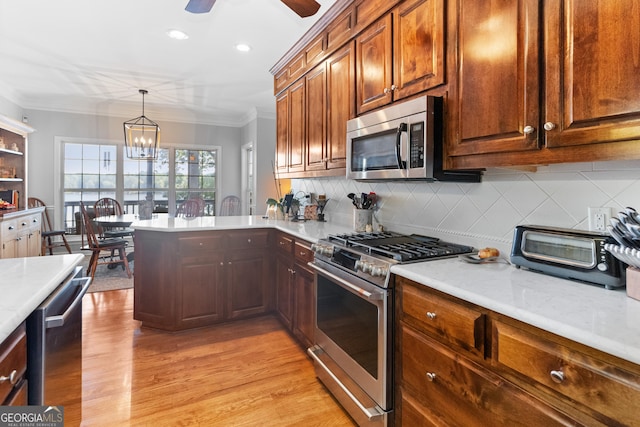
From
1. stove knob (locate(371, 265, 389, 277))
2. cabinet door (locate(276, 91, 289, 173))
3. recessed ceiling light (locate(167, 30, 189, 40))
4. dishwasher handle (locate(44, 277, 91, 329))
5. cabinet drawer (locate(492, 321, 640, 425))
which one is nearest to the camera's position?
cabinet drawer (locate(492, 321, 640, 425))

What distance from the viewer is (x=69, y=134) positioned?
592cm

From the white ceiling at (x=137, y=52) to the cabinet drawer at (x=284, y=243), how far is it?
6.16 ft

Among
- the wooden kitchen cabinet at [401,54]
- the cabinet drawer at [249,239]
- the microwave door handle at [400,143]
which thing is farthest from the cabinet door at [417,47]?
the cabinet drawer at [249,239]

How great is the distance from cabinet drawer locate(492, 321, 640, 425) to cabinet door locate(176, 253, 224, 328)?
2.39 metres

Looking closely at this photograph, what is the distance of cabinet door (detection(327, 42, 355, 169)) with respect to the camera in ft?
7.97

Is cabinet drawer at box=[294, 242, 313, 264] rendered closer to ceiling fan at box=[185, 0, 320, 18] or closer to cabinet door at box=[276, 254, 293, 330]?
cabinet door at box=[276, 254, 293, 330]

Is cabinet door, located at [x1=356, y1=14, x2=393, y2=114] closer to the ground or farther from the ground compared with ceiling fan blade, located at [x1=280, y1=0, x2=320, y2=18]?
closer to the ground

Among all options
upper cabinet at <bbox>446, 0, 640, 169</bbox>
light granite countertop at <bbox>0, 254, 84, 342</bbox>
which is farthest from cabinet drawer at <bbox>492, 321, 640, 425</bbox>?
light granite countertop at <bbox>0, 254, 84, 342</bbox>

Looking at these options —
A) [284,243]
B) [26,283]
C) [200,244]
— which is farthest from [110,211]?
[26,283]

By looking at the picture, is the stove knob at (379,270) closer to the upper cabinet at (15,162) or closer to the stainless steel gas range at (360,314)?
the stainless steel gas range at (360,314)

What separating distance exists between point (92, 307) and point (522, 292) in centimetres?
379

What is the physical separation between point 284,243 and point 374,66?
1548 mm

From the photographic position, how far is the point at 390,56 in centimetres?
203

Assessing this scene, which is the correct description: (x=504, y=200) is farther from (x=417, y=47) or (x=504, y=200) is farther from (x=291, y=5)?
(x=291, y=5)
